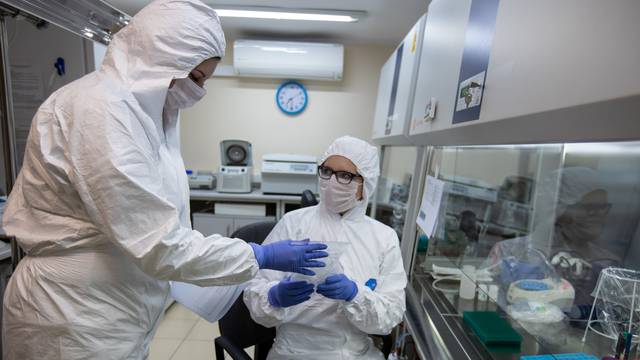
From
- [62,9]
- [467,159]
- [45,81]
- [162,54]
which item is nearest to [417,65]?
[162,54]

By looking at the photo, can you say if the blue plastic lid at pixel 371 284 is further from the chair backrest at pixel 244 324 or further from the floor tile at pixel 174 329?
the floor tile at pixel 174 329

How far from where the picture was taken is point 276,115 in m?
3.70

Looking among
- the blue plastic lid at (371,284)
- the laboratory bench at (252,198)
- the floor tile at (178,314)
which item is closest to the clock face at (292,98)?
the laboratory bench at (252,198)

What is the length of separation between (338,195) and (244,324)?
0.62m

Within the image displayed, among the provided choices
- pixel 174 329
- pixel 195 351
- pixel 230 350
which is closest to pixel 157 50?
pixel 230 350

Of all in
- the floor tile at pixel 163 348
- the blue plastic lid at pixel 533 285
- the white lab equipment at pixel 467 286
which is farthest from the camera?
the floor tile at pixel 163 348

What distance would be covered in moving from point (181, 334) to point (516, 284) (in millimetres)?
2256

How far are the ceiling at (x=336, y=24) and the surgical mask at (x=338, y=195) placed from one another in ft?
6.35

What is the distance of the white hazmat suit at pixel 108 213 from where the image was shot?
70 cm

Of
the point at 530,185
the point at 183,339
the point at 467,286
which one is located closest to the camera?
the point at 467,286

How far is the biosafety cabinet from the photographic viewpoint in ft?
1.62

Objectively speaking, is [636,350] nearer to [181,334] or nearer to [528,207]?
[528,207]

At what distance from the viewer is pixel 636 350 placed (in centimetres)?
79

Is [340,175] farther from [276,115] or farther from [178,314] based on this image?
[276,115]
